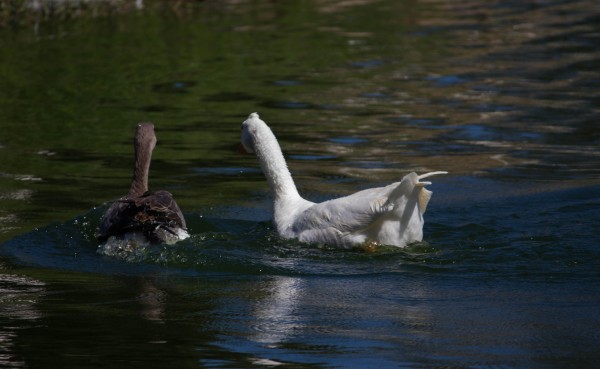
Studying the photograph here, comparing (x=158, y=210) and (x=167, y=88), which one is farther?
(x=167, y=88)

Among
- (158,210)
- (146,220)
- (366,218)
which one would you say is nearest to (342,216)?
(366,218)

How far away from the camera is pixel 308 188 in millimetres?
12367


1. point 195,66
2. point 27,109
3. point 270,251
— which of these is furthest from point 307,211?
point 195,66

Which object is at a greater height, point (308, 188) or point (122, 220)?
point (122, 220)

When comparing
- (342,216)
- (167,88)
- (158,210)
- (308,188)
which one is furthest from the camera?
(167,88)

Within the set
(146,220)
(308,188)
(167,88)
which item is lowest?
(308,188)

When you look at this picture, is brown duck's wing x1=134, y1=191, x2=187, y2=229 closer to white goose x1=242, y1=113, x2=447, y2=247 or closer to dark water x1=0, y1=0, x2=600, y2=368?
dark water x1=0, y1=0, x2=600, y2=368

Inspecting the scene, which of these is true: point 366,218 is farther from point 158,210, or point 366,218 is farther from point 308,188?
point 308,188

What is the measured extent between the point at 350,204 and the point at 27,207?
152 inches

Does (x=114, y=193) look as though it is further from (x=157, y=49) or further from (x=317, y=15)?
(x=317, y=15)

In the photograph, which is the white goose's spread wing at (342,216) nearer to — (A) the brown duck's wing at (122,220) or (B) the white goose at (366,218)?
(B) the white goose at (366,218)

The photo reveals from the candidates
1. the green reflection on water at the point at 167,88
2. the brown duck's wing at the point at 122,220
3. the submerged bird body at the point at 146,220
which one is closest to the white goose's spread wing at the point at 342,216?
the submerged bird body at the point at 146,220

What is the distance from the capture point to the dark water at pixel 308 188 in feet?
23.4

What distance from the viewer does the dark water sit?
7.13 m
